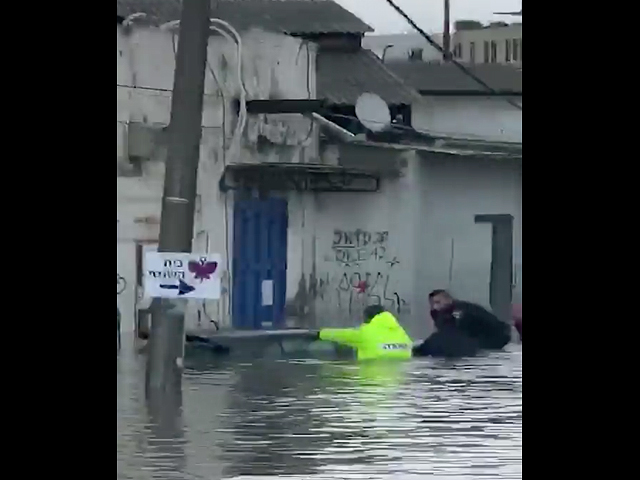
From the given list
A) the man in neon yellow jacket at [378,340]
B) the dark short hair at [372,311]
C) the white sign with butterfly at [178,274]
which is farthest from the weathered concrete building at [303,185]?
the white sign with butterfly at [178,274]

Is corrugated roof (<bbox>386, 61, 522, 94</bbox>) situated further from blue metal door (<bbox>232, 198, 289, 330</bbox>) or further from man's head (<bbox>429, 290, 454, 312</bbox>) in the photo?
man's head (<bbox>429, 290, 454, 312</bbox>)

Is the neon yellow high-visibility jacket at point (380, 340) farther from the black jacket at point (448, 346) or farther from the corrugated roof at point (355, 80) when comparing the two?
the corrugated roof at point (355, 80)

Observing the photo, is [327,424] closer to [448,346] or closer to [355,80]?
[448,346]

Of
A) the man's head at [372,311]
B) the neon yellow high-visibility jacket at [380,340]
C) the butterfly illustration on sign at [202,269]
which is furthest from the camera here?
the man's head at [372,311]

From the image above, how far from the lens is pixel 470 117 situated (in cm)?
1711

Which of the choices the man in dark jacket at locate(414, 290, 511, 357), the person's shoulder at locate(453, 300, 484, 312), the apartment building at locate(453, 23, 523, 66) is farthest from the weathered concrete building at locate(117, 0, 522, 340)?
the apartment building at locate(453, 23, 523, 66)

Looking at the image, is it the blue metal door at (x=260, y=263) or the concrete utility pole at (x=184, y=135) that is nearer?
the concrete utility pole at (x=184, y=135)

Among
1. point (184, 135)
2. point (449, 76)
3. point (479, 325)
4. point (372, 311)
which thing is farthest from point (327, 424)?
point (449, 76)

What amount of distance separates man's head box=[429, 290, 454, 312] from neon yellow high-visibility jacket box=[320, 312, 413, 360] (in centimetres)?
74

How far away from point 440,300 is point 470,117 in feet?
10.2

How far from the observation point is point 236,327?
1521cm

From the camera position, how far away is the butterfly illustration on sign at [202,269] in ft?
39.4

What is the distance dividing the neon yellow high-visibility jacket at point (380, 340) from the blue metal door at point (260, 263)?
1464 mm
